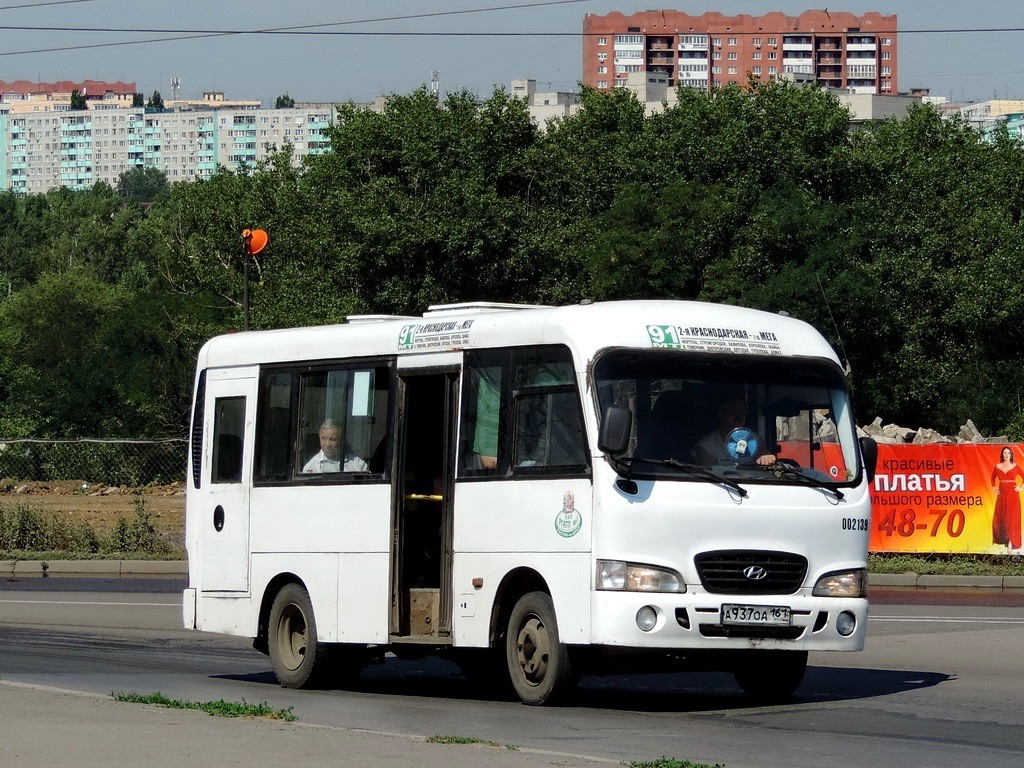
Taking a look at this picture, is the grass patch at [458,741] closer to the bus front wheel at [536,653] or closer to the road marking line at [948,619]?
the bus front wheel at [536,653]

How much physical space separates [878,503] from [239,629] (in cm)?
1515

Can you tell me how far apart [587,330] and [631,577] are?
164 cm

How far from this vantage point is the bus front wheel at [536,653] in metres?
10.9

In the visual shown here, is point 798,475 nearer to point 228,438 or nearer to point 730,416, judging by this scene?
point 730,416

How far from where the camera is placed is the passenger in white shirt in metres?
12.9

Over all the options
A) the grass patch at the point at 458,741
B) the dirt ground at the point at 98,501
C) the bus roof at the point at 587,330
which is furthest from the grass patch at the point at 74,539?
the grass patch at the point at 458,741

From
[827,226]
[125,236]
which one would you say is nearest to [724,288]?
[827,226]

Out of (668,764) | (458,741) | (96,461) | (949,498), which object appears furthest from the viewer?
(96,461)

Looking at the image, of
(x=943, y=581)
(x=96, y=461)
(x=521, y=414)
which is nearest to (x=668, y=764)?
(x=521, y=414)

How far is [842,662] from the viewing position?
14.8 metres

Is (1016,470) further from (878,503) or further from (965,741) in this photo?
(965,741)

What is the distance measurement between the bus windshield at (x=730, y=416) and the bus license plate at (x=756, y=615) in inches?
32.1

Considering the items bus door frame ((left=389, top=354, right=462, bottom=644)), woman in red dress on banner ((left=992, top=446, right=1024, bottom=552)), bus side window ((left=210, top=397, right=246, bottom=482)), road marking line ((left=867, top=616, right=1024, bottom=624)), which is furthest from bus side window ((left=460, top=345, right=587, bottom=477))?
woman in red dress on banner ((left=992, top=446, right=1024, bottom=552))

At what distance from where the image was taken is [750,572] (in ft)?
35.8
